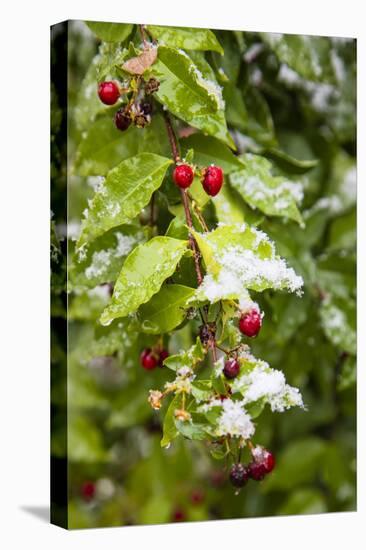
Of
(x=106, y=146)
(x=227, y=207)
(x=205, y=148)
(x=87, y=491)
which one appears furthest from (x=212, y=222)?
(x=87, y=491)

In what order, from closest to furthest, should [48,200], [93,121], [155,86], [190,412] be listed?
[190,412] → [155,86] → [93,121] → [48,200]

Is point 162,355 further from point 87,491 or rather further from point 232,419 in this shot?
point 87,491

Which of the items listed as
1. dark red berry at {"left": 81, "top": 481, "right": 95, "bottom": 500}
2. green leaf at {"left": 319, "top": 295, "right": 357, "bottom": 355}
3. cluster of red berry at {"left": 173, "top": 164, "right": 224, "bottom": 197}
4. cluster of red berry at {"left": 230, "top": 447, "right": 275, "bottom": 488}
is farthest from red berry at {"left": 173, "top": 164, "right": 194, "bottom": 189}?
dark red berry at {"left": 81, "top": 481, "right": 95, "bottom": 500}

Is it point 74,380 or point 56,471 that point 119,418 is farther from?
point 56,471

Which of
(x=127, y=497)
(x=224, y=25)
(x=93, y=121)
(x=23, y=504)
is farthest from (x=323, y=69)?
(x=127, y=497)

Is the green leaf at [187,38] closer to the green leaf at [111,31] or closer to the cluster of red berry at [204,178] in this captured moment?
the green leaf at [111,31]

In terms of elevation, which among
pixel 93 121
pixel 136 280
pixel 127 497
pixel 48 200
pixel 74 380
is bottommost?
pixel 127 497
